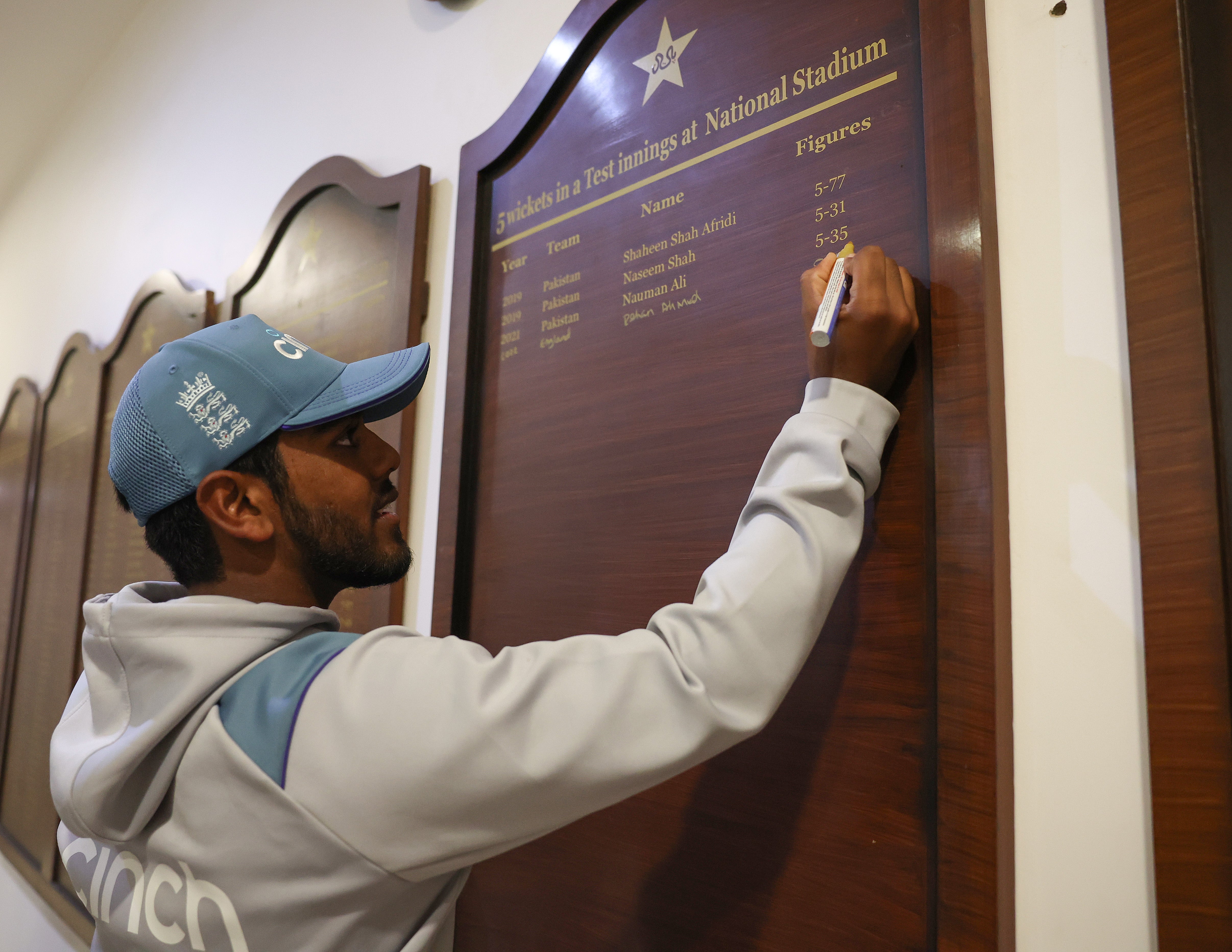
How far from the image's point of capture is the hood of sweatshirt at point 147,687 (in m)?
0.67

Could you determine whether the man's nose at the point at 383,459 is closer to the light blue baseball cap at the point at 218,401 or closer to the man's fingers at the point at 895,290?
the light blue baseball cap at the point at 218,401

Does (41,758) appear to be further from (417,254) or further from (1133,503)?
(1133,503)

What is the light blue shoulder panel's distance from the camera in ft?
2.13

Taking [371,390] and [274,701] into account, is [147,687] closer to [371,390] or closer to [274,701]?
[274,701]

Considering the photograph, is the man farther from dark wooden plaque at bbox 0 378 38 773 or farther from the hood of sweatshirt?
dark wooden plaque at bbox 0 378 38 773

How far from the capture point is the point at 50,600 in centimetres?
256

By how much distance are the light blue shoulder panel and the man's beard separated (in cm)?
12

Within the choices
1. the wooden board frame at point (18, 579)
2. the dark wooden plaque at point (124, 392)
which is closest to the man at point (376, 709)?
the dark wooden plaque at point (124, 392)

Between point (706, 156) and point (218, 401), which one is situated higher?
point (706, 156)

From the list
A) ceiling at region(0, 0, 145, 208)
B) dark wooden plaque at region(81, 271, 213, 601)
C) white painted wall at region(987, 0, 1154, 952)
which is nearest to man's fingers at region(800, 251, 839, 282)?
white painted wall at region(987, 0, 1154, 952)

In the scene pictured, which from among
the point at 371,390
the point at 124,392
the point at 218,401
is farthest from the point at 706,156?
the point at 124,392

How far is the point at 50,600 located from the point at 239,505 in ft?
7.35

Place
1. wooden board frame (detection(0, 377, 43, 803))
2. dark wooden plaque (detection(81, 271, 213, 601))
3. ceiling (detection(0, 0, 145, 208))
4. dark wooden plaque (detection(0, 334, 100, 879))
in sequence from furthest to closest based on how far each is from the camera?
1. wooden board frame (detection(0, 377, 43, 803))
2. ceiling (detection(0, 0, 145, 208))
3. dark wooden plaque (detection(0, 334, 100, 879))
4. dark wooden plaque (detection(81, 271, 213, 601))

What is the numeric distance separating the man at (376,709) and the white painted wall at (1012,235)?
12 cm
